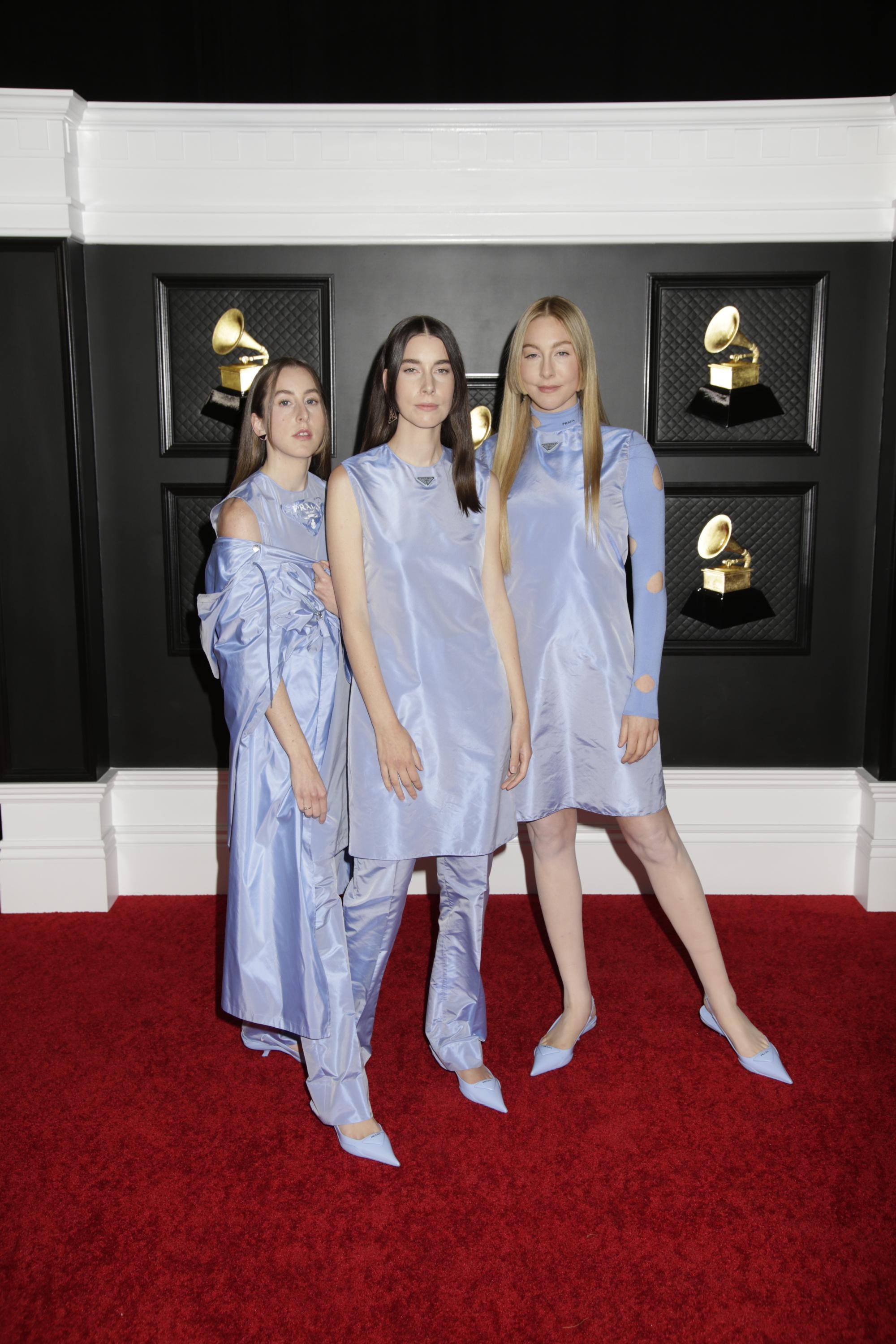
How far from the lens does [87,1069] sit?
7.47ft

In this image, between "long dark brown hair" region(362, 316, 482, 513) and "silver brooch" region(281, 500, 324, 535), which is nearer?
"long dark brown hair" region(362, 316, 482, 513)

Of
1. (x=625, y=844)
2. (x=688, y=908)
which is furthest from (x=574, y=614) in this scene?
(x=625, y=844)

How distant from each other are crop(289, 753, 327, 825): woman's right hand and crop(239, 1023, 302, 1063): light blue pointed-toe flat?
67cm

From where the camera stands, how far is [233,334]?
2965 mm

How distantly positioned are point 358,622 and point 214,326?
4.87ft

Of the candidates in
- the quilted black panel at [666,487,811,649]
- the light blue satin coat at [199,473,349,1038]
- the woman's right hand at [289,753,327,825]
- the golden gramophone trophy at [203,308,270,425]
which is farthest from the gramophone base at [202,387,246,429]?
the woman's right hand at [289,753,327,825]

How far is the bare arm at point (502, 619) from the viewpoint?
202 cm

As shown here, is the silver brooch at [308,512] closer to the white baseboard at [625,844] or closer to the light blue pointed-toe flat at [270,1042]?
the light blue pointed-toe flat at [270,1042]

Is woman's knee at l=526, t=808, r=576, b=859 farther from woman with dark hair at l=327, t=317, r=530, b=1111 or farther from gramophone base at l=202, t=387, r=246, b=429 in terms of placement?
→ gramophone base at l=202, t=387, r=246, b=429

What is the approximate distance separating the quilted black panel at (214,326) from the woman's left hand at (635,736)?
149cm

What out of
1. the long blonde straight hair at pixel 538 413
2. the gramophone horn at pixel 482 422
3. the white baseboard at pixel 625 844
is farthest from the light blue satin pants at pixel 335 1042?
the gramophone horn at pixel 482 422

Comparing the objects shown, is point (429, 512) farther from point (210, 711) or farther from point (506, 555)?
point (210, 711)

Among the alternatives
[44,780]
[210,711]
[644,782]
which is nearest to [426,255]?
[210,711]

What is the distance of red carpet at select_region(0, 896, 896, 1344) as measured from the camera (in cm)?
161
